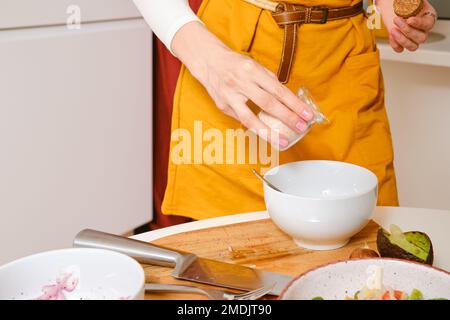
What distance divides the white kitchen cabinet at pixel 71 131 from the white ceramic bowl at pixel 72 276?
78 cm

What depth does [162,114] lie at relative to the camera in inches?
68.7

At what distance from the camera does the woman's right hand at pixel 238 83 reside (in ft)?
2.73

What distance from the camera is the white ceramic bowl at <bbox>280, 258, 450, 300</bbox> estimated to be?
0.60 m

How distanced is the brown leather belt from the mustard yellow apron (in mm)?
10

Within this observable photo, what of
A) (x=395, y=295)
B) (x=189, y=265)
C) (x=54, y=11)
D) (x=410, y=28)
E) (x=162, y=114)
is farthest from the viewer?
(x=162, y=114)

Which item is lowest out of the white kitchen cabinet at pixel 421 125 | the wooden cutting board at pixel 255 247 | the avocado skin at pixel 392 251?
the white kitchen cabinet at pixel 421 125

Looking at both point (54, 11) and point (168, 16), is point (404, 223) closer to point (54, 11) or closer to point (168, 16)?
point (168, 16)

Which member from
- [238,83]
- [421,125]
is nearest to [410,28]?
[238,83]

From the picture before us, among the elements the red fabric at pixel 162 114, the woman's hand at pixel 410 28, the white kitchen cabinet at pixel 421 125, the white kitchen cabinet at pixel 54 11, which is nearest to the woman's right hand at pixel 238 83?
the woman's hand at pixel 410 28

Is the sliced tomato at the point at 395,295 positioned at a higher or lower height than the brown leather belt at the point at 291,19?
lower

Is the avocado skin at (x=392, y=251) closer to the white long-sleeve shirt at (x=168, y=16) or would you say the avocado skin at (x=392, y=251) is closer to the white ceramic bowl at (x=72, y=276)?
the white ceramic bowl at (x=72, y=276)

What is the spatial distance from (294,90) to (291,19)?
0.41ft

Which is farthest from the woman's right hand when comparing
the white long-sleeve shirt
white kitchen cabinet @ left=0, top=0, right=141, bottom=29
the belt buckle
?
white kitchen cabinet @ left=0, top=0, right=141, bottom=29
